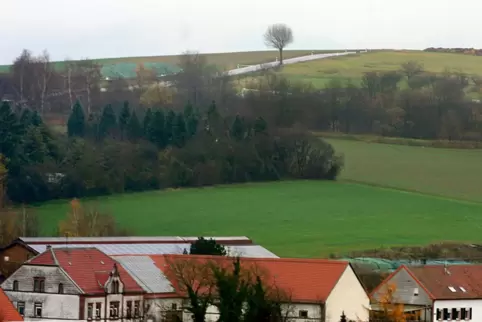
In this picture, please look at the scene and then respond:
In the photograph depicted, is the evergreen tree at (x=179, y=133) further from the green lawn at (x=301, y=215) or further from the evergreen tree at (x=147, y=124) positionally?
the green lawn at (x=301, y=215)

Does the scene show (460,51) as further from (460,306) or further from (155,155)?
(460,306)

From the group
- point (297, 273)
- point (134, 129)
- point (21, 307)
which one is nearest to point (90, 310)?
point (21, 307)

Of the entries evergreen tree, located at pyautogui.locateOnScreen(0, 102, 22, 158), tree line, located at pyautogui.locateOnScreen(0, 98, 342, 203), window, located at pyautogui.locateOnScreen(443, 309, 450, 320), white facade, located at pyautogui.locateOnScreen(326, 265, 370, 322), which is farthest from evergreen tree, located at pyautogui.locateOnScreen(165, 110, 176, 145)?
white facade, located at pyautogui.locateOnScreen(326, 265, 370, 322)

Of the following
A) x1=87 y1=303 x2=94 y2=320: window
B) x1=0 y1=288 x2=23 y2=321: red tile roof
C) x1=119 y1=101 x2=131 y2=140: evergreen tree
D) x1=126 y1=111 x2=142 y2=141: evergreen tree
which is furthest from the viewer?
x1=119 y1=101 x2=131 y2=140: evergreen tree

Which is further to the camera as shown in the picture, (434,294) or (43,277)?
(434,294)

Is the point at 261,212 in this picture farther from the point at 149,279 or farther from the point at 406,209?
the point at 149,279

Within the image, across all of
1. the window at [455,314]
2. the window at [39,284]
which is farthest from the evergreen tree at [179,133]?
the window at [39,284]

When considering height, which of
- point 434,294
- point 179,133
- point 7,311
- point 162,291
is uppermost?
point 179,133

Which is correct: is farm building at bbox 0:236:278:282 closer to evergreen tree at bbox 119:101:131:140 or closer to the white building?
the white building
